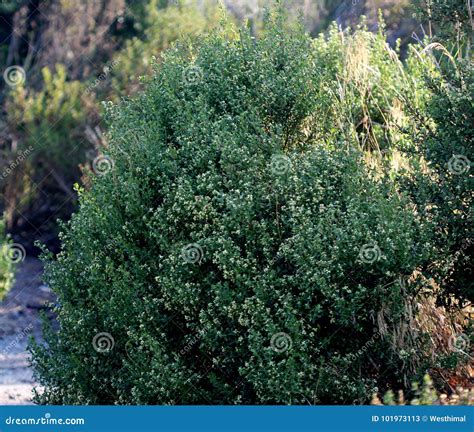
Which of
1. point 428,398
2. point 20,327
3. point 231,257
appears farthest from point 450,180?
point 20,327

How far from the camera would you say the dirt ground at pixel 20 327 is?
8.63 meters

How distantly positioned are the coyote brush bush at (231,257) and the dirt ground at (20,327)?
273cm

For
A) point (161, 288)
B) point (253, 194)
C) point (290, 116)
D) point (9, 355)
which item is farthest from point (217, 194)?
point (9, 355)

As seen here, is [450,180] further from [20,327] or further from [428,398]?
[20,327]

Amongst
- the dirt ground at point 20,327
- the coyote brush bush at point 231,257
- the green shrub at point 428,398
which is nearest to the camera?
the green shrub at point 428,398

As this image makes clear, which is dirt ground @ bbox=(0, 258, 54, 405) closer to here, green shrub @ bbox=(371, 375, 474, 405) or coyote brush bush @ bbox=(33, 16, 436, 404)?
coyote brush bush @ bbox=(33, 16, 436, 404)

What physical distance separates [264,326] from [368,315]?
67 centimetres

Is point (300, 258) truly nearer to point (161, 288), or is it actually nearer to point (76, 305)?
point (161, 288)

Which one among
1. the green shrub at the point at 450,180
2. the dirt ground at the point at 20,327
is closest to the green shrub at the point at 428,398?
the green shrub at the point at 450,180

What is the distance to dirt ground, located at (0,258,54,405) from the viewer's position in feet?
28.3

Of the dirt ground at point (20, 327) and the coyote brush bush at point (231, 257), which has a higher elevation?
the coyote brush bush at point (231, 257)

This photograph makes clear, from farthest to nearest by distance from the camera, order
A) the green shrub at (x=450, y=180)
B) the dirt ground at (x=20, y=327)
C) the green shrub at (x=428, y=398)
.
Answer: the dirt ground at (x=20, y=327)
the green shrub at (x=450, y=180)
the green shrub at (x=428, y=398)

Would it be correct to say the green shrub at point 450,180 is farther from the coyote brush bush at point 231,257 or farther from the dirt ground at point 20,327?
the dirt ground at point 20,327

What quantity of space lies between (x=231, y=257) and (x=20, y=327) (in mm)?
6158
